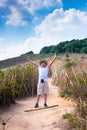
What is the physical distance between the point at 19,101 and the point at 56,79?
3575mm

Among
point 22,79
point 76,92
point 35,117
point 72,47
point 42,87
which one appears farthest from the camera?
point 72,47

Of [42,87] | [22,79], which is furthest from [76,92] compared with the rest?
[22,79]

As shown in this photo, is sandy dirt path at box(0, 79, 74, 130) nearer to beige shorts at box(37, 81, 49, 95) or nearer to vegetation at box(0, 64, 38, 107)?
beige shorts at box(37, 81, 49, 95)

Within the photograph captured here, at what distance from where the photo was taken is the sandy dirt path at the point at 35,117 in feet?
23.9

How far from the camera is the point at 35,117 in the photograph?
26.7 feet

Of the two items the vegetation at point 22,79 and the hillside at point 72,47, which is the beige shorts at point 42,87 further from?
the hillside at point 72,47

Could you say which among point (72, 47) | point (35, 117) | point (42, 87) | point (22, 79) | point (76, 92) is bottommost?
point (35, 117)

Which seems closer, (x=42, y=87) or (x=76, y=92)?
(x=76, y=92)

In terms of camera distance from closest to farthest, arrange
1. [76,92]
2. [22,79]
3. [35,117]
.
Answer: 1. [35,117]
2. [76,92]
3. [22,79]

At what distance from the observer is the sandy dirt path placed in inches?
287

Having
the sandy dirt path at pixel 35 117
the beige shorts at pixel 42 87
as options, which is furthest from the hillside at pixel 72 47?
the sandy dirt path at pixel 35 117

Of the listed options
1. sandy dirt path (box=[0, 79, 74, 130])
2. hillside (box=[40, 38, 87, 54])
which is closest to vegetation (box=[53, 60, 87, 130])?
sandy dirt path (box=[0, 79, 74, 130])

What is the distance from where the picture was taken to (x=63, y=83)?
446 inches

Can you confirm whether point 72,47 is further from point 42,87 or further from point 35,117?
point 35,117
